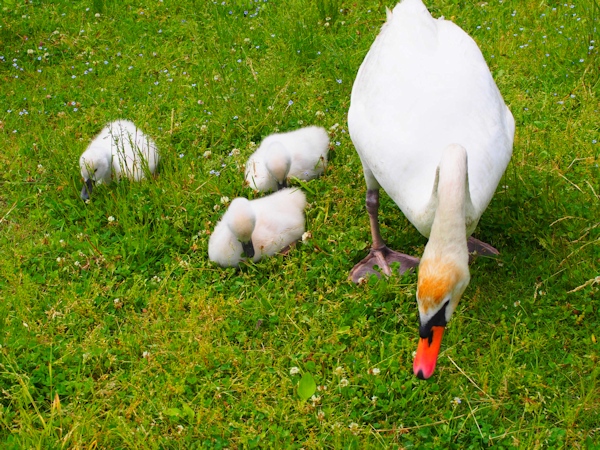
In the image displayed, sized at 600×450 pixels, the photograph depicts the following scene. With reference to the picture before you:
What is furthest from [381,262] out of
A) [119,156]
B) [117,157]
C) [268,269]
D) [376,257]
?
[117,157]

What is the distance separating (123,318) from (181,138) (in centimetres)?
184

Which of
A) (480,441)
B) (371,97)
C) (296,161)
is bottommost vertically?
(480,441)

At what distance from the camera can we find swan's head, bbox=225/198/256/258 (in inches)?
164

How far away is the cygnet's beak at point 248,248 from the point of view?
429 centimetres

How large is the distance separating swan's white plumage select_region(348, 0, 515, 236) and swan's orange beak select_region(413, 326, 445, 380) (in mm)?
585

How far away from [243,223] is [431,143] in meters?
1.30

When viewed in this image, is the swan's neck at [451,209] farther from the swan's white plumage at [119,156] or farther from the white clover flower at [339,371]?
the swan's white plumage at [119,156]

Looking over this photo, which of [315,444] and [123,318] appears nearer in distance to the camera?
[315,444]

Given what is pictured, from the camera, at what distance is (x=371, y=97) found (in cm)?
396

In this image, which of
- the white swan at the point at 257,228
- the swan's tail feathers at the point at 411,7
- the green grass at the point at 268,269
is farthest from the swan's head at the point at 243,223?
the swan's tail feathers at the point at 411,7

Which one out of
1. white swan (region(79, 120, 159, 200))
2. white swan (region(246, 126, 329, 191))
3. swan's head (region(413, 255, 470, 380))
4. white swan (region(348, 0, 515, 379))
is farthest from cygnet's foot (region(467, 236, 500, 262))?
white swan (region(79, 120, 159, 200))

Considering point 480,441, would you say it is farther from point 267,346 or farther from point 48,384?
point 48,384

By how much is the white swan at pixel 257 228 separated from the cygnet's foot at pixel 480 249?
1.12 meters

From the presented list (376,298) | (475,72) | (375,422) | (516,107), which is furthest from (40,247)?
(516,107)
